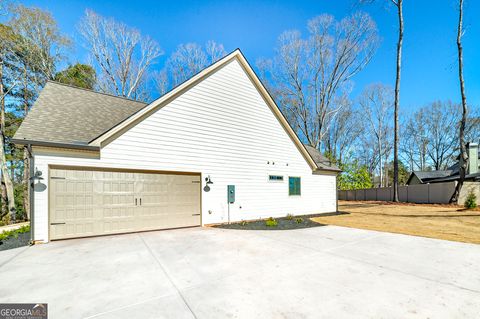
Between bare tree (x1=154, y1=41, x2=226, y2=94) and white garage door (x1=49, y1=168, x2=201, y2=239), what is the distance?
15704 mm

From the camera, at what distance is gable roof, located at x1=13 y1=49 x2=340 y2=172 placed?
6293 millimetres

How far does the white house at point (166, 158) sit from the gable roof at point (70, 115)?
0.10ft

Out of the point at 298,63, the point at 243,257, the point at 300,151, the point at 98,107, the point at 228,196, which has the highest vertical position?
the point at 298,63

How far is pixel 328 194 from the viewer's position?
12594mm

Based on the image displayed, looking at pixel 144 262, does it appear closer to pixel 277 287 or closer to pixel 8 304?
pixel 8 304

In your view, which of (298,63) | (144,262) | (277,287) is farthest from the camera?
(298,63)

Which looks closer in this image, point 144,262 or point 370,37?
point 144,262

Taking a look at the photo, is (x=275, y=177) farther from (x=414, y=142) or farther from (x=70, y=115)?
(x=414, y=142)

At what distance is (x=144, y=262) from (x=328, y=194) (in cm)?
1094

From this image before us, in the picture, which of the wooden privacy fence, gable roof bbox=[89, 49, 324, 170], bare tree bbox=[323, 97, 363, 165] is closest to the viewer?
gable roof bbox=[89, 49, 324, 170]

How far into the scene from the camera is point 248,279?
11.1 ft

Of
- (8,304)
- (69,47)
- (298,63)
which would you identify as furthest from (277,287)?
(298,63)

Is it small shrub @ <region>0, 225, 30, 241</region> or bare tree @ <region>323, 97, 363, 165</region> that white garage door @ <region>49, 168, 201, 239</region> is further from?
bare tree @ <region>323, 97, 363, 165</region>

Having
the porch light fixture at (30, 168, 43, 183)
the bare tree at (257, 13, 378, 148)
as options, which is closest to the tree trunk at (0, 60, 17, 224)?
the porch light fixture at (30, 168, 43, 183)
